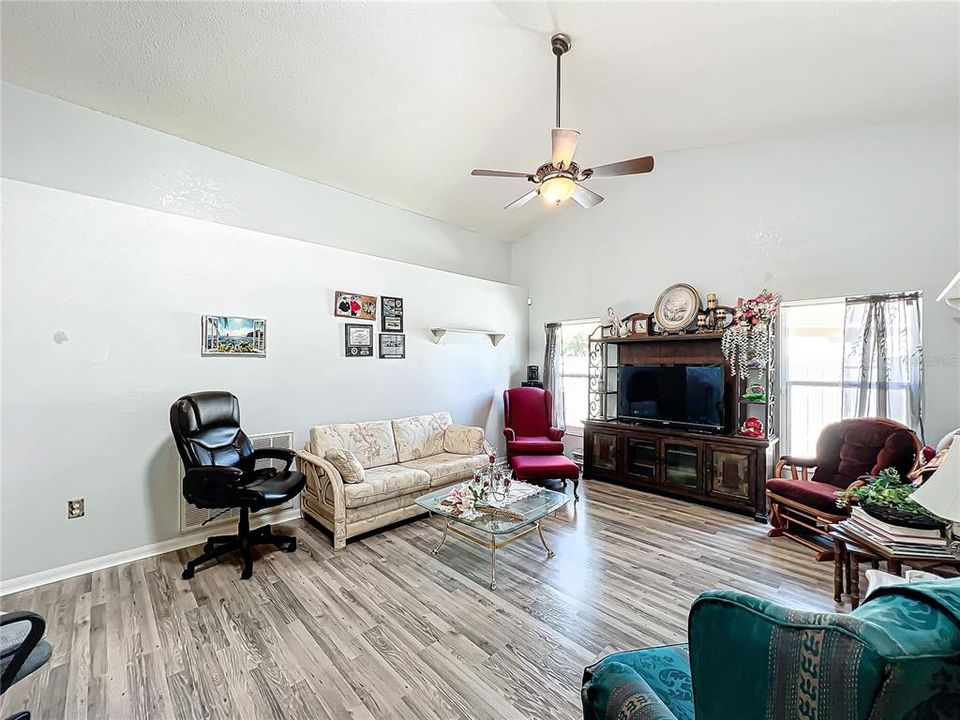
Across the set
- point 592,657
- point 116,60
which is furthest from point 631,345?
point 116,60

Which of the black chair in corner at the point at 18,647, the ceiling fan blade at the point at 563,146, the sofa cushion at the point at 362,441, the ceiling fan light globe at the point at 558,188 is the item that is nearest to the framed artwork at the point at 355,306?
the sofa cushion at the point at 362,441

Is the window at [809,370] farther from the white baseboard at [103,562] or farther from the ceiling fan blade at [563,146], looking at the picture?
the white baseboard at [103,562]

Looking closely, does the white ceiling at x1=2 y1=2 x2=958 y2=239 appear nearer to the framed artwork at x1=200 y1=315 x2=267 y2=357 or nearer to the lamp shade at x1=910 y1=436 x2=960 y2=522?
the framed artwork at x1=200 y1=315 x2=267 y2=357

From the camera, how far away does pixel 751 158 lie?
410cm

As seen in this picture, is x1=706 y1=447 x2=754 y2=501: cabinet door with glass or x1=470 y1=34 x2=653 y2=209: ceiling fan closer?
x1=470 y1=34 x2=653 y2=209: ceiling fan

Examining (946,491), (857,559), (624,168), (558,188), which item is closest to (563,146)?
(558,188)

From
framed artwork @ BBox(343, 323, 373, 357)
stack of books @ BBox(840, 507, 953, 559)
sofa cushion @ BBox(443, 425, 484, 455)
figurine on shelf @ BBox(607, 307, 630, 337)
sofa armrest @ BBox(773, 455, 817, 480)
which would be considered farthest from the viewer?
figurine on shelf @ BBox(607, 307, 630, 337)

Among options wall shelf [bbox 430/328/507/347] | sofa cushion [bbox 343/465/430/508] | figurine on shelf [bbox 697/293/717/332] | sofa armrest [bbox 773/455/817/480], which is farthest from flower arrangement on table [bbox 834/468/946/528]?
wall shelf [bbox 430/328/507/347]

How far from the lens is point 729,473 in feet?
12.8

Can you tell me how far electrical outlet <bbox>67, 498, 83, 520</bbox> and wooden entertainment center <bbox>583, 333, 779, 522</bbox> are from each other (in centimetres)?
469

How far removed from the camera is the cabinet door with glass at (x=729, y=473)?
3818 mm

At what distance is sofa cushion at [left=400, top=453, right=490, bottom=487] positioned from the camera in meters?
3.88

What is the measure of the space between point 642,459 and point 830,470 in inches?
63.9

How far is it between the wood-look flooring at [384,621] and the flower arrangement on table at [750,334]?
158 centimetres
